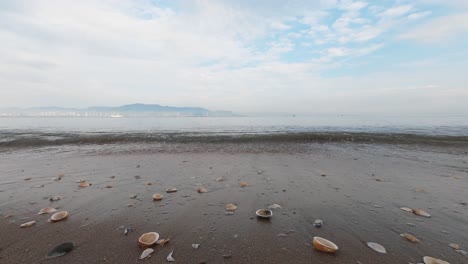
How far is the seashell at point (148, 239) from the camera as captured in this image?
2.77 meters

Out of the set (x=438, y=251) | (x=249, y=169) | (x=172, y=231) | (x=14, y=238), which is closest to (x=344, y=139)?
(x=249, y=169)

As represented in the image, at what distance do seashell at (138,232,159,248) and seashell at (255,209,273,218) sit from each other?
175 centimetres

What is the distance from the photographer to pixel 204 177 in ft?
21.5

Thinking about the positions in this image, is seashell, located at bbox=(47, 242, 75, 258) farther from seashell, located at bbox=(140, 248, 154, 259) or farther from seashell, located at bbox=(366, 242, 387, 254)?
seashell, located at bbox=(366, 242, 387, 254)

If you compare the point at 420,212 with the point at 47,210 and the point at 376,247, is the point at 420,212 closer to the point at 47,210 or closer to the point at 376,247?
the point at 376,247

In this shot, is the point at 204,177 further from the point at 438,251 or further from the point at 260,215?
the point at 438,251

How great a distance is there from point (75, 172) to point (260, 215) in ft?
22.5

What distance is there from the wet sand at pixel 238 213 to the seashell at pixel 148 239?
0.08 m

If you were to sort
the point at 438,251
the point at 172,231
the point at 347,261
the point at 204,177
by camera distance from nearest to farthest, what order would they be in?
1. the point at 347,261
2. the point at 438,251
3. the point at 172,231
4. the point at 204,177

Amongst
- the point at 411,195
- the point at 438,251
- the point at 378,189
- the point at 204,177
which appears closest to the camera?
the point at 438,251

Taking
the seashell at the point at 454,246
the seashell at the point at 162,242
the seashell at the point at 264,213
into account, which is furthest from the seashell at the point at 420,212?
the seashell at the point at 162,242

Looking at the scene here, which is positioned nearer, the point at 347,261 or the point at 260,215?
the point at 347,261

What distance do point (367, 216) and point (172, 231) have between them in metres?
3.50

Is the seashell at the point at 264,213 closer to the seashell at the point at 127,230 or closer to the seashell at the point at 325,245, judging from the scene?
the seashell at the point at 325,245
